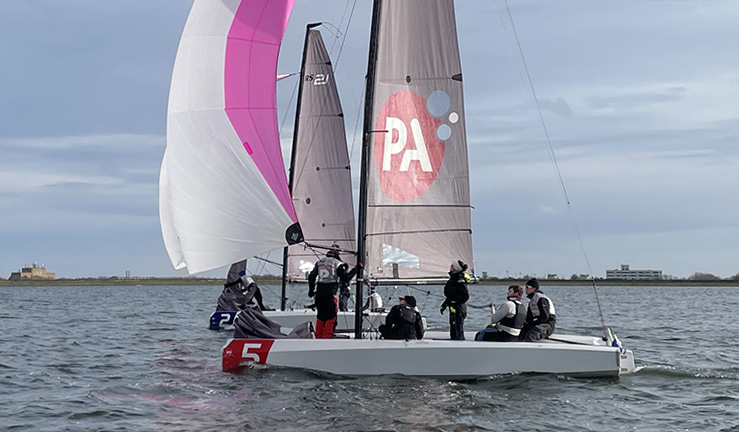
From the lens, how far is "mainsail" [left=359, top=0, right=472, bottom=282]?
48.3 feet

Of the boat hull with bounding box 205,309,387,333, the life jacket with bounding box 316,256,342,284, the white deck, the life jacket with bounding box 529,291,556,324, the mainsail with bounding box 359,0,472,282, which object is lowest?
the white deck

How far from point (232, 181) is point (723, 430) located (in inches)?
351

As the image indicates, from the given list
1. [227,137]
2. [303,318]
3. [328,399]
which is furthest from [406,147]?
[303,318]

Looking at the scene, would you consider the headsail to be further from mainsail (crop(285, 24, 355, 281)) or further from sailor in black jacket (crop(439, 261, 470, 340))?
mainsail (crop(285, 24, 355, 281))

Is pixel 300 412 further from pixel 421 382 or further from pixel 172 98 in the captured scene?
pixel 172 98

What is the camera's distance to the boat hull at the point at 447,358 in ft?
43.2

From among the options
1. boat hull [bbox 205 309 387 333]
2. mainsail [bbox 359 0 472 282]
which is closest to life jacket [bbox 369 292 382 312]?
boat hull [bbox 205 309 387 333]

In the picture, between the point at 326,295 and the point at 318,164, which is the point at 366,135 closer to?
the point at 326,295

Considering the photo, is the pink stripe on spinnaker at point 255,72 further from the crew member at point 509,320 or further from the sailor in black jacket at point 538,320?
the sailor in black jacket at point 538,320

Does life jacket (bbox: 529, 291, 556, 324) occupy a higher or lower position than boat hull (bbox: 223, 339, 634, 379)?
higher

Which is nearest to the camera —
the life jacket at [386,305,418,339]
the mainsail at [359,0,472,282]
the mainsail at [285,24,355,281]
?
the life jacket at [386,305,418,339]

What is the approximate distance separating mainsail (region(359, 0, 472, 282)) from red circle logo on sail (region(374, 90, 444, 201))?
0.06ft

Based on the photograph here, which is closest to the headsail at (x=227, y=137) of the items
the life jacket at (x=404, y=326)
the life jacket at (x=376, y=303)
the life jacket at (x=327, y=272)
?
the life jacket at (x=327, y=272)

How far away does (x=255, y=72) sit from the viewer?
14.9m
